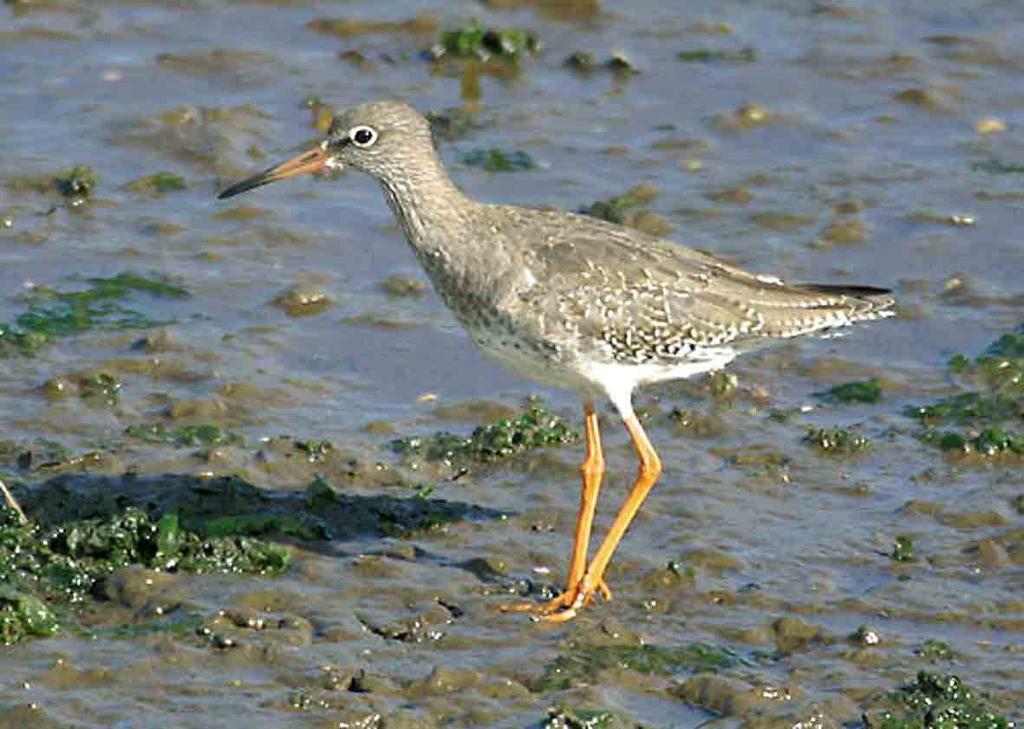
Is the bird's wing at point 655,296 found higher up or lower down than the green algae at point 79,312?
higher up

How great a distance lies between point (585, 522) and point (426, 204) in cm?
178

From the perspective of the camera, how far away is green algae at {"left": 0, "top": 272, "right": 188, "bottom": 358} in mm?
12695

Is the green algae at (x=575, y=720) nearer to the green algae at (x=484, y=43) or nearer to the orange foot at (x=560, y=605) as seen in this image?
the orange foot at (x=560, y=605)

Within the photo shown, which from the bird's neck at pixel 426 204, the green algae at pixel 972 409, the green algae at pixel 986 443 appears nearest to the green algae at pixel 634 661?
the bird's neck at pixel 426 204

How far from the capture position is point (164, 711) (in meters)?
9.22

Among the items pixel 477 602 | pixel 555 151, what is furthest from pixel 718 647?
pixel 555 151

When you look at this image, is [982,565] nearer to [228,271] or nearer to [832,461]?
[832,461]

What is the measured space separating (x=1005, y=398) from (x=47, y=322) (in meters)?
5.43

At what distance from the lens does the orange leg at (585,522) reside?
1048 cm

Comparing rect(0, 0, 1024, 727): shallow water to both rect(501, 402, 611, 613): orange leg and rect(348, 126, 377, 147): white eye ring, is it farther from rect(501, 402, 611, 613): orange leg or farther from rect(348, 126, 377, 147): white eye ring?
rect(348, 126, 377, 147): white eye ring

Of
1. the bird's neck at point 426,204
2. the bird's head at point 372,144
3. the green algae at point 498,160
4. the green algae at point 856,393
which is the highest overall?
the bird's head at point 372,144

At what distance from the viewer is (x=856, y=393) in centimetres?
1273

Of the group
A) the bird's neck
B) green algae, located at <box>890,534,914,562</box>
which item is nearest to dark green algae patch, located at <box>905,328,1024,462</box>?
green algae, located at <box>890,534,914,562</box>

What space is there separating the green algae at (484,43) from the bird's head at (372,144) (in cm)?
524
